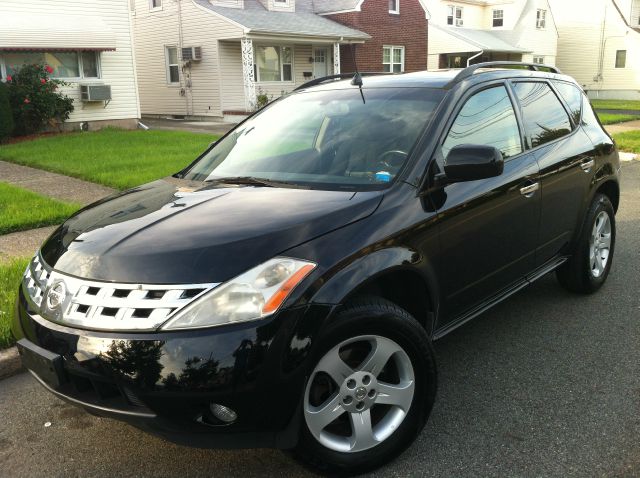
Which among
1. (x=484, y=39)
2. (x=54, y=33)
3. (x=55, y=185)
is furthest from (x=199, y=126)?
(x=484, y=39)

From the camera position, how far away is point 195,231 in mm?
2676

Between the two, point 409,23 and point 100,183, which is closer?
point 100,183

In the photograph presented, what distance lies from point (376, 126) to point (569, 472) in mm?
1977

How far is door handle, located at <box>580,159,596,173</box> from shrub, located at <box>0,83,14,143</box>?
44.5 ft

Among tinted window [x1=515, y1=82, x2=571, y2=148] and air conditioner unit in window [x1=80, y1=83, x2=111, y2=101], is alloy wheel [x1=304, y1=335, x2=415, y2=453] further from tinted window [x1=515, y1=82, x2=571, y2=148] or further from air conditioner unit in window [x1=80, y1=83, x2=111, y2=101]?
air conditioner unit in window [x1=80, y1=83, x2=111, y2=101]

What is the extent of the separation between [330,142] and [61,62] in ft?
54.2

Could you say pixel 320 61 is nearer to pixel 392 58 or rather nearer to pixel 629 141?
pixel 392 58

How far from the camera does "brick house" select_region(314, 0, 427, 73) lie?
26062 millimetres

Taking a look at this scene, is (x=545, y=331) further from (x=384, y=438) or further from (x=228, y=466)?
(x=228, y=466)

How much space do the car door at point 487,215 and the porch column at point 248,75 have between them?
60.6ft

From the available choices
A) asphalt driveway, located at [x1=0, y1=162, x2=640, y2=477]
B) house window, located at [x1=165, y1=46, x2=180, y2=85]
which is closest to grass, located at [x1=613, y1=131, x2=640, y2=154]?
asphalt driveway, located at [x1=0, y1=162, x2=640, y2=477]

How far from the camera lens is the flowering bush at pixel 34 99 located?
15.6 meters

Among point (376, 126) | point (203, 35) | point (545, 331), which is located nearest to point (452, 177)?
point (376, 126)

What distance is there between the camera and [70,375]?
2.47 meters
